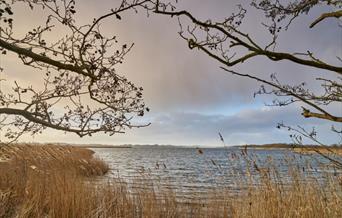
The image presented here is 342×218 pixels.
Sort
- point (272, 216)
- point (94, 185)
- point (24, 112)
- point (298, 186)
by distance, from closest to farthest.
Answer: point (24, 112)
point (272, 216)
point (298, 186)
point (94, 185)

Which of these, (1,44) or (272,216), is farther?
(272,216)

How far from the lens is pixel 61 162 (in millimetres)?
7875

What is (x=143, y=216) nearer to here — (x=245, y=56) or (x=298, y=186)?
(x=298, y=186)

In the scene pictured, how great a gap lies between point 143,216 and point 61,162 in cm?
311

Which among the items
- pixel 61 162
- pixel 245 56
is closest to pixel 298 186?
pixel 245 56

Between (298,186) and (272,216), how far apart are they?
1.87 ft

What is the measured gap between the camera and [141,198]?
5.92 metres

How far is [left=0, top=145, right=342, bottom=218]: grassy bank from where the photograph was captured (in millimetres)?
4301

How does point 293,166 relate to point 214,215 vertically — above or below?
above

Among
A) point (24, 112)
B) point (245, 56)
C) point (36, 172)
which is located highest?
point (245, 56)

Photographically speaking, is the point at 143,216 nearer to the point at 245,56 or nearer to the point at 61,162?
the point at 61,162

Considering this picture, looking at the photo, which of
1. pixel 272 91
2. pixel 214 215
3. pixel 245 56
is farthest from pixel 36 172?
pixel 245 56

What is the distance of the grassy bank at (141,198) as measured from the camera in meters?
4.30

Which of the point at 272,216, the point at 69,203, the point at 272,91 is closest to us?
the point at 272,91
